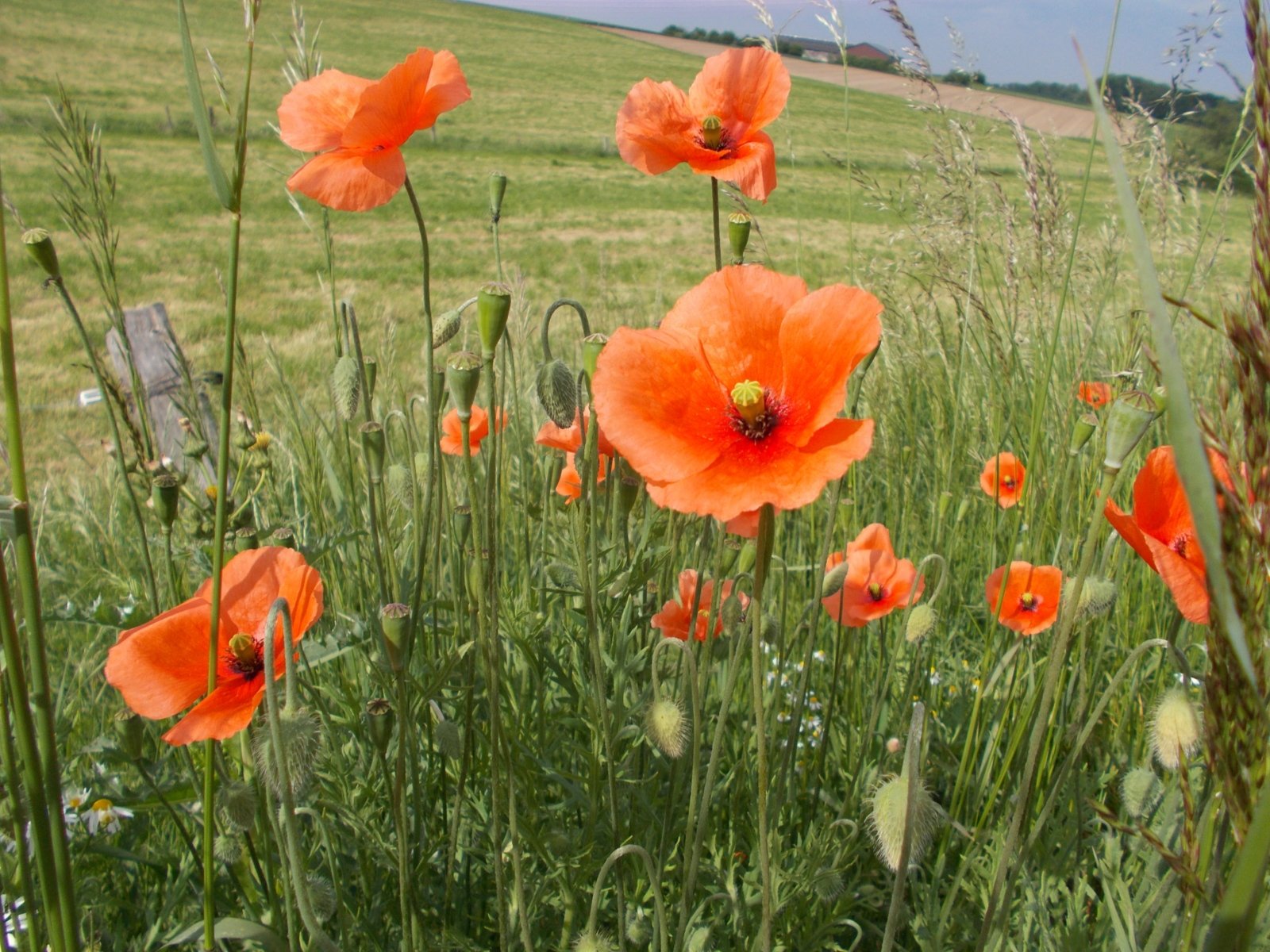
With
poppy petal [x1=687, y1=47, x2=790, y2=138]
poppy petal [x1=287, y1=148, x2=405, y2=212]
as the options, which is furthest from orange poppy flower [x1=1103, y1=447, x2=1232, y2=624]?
poppy petal [x1=287, y1=148, x2=405, y2=212]

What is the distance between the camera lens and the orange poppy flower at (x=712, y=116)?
5.48 ft

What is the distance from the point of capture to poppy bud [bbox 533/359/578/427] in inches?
58.2

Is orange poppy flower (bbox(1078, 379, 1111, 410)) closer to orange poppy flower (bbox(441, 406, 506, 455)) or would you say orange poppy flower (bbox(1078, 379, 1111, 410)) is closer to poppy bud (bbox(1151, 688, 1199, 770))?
poppy bud (bbox(1151, 688, 1199, 770))

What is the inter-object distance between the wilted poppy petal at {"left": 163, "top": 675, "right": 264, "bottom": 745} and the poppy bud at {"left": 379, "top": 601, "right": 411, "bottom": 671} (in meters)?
0.17

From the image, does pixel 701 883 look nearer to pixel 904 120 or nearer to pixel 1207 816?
pixel 1207 816

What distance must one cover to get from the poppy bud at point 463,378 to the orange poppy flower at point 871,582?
923 mm

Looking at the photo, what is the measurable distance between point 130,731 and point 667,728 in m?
0.76

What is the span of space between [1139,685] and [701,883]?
4.06 feet

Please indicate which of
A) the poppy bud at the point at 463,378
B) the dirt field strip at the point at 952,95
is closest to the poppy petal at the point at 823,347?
the poppy bud at the point at 463,378

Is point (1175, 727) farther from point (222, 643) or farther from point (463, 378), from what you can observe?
point (222, 643)

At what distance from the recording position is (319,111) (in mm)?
1602

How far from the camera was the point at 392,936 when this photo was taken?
169 centimetres

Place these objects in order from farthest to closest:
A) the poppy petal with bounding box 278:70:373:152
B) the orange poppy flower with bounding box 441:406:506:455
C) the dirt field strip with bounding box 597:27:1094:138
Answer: the dirt field strip with bounding box 597:27:1094:138
the orange poppy flower with bounding box 441:406:506:455
the poppy petal with bounding box 278:70:373:152

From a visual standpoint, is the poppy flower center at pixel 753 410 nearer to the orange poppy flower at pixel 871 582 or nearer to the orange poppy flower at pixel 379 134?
the orange poppy flower at pixel 379 134
